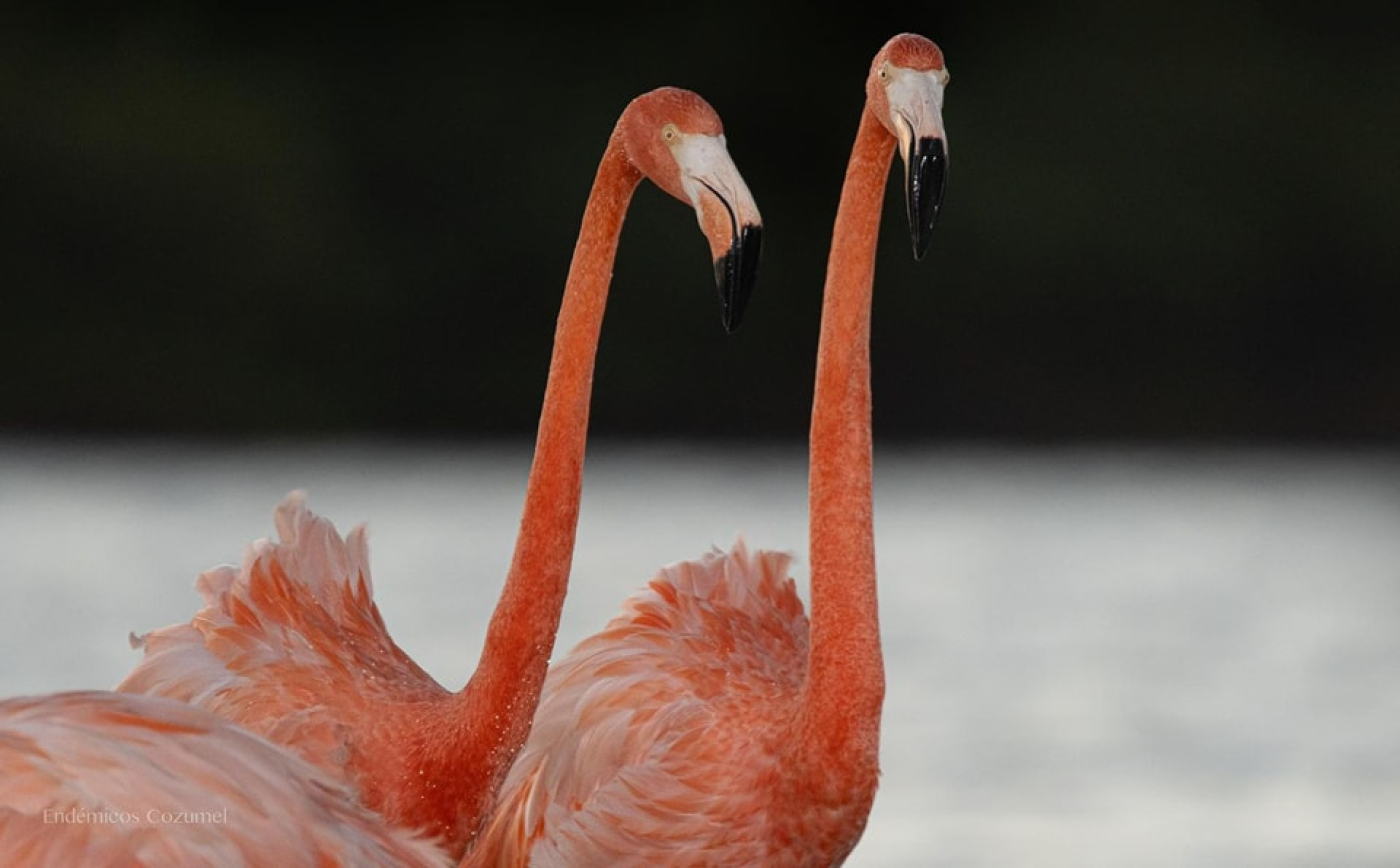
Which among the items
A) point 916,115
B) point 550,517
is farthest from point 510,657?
point 916,115

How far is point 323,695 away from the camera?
441 cm

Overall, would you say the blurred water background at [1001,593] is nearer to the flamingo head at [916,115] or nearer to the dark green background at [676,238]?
the dark green background at [676,238]

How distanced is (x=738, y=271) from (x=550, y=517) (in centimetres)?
60

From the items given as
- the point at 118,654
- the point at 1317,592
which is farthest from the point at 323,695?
the point at 1317,592

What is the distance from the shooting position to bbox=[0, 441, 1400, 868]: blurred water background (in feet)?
24.6

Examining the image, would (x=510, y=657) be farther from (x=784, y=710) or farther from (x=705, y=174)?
(x=705, y=174)

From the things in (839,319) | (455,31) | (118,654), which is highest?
(455,31)

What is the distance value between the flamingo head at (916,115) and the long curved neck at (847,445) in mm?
169

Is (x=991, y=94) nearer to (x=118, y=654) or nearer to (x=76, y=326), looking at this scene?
(x=76, y=326)

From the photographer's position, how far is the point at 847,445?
14.5ft

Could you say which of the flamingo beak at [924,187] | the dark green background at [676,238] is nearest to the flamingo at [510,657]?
the flamingo beak at [924,187]

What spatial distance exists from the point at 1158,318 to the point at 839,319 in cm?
1092

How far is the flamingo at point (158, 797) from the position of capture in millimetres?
2908

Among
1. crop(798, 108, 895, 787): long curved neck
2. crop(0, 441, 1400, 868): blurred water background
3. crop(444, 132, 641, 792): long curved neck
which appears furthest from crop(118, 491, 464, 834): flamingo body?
crop(0, 441, 1400, 868): blurred water background
